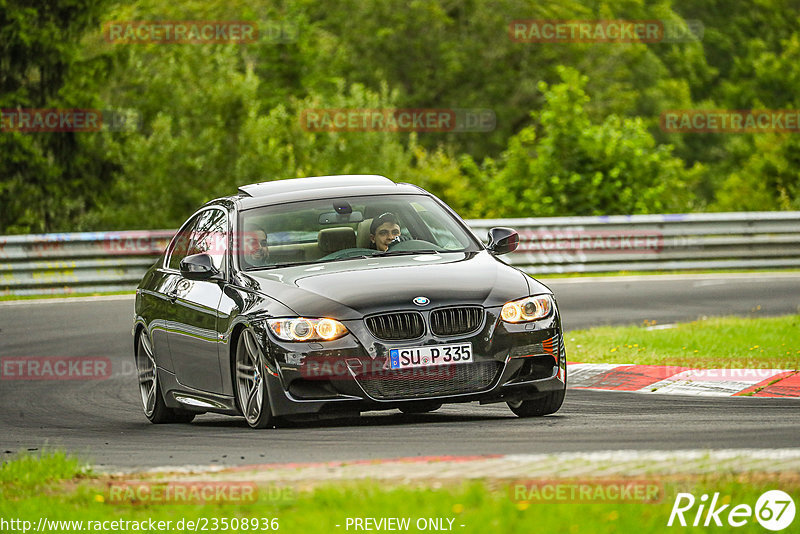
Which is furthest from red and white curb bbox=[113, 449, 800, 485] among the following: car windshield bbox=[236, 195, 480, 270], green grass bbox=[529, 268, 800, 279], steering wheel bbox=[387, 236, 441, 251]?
green grass bbox=[529, 268, 800, 279]

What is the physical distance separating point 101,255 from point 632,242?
8.20 metres

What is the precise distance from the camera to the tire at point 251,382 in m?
8.66

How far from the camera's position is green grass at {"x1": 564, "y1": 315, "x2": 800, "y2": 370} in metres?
11.8

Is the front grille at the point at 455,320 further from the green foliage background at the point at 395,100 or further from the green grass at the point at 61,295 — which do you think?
the green foliage background at the point at 395,100

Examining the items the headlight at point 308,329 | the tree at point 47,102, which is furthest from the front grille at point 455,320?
the tree at point 47,102

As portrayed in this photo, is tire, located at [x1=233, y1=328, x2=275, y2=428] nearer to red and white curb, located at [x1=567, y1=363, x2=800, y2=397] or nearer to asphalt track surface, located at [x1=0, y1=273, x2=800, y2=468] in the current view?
asphalt track surface, located at [x1=0, y1=273, x2=800, y2=468]

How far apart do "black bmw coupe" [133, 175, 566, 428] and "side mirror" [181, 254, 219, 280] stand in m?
0.01

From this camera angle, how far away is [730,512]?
5391 mm

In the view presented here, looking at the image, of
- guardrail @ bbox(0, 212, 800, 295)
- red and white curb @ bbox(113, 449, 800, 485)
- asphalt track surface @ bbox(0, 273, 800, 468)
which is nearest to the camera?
red and white curb @ bbox(113, 449, 800, 485)

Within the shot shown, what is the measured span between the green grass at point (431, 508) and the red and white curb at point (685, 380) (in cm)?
439

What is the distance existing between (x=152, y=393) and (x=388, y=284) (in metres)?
2.79

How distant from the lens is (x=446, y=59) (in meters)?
61.1

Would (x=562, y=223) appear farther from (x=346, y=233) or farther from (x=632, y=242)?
(x=346, y=233)

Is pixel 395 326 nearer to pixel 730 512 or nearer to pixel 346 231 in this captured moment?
→ pixel 346 231
